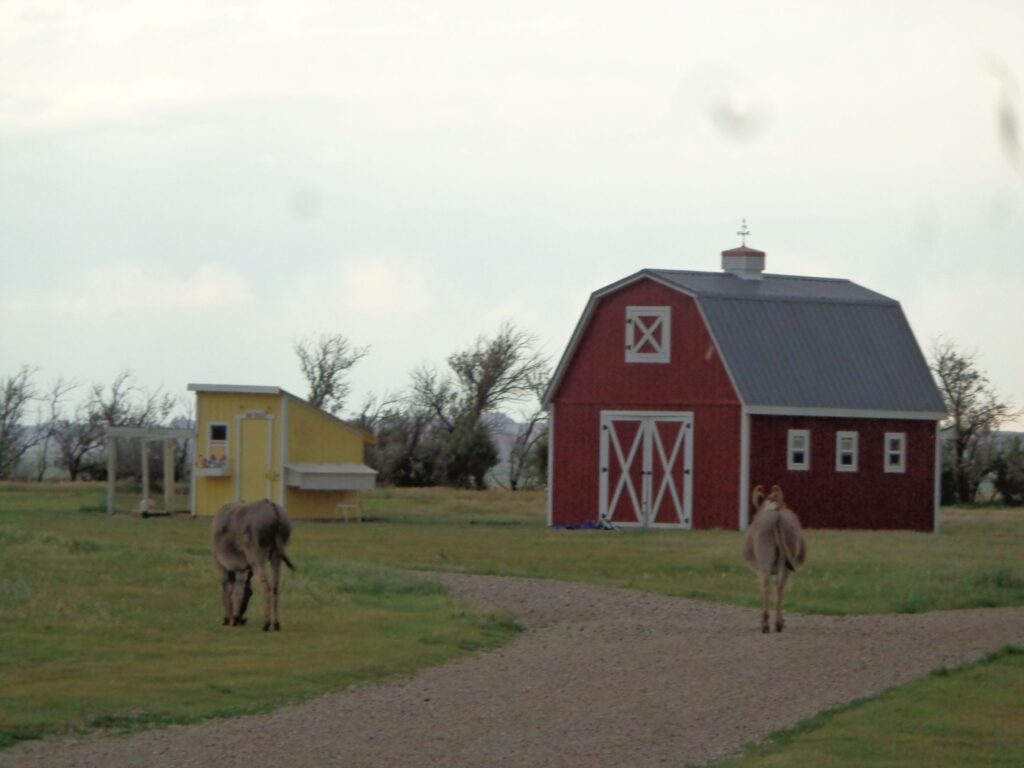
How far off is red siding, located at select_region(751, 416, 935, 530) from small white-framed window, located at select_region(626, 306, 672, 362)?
2.77 metres

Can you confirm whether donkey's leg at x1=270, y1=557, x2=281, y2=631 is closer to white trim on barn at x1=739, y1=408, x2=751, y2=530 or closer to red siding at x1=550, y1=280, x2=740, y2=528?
white trim on barn at x1=739, y1=408, x2=751, y2=530

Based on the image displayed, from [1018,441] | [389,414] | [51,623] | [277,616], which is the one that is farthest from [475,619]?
[389,414]

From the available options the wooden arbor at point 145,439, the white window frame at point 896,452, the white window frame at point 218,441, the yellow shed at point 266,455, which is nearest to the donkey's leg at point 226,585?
the yellow shed at point 266,455

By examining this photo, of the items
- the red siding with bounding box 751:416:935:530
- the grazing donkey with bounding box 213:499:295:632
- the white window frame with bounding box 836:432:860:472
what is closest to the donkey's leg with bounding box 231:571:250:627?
the grazing donkey with bounding box 213:499:295:632

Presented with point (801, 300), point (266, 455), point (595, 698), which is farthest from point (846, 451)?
point (595, 698)

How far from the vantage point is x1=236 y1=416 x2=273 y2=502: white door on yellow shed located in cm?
4278

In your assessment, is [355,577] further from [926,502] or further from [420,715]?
[926,502]

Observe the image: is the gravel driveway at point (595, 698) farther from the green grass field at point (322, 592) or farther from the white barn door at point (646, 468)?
the white barn door at point (646, 468)

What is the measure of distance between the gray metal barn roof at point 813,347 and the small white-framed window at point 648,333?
0.83 meters

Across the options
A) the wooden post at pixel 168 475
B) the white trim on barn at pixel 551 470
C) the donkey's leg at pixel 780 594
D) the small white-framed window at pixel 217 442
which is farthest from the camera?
the wooden post at pixel 168 475

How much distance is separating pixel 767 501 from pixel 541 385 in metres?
52.6

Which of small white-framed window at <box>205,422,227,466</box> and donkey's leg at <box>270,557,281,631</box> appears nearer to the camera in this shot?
donkey's leg at <box>270,557,281,631</box>

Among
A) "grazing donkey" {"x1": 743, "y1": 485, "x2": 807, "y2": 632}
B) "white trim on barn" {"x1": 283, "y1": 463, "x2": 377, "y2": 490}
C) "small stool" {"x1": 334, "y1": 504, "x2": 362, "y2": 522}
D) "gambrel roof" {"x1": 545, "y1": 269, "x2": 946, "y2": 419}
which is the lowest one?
"small stool" {"x1": 334, "y1": 504, "x2": 362, "y2": 522}

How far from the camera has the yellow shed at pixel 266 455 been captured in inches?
1682
